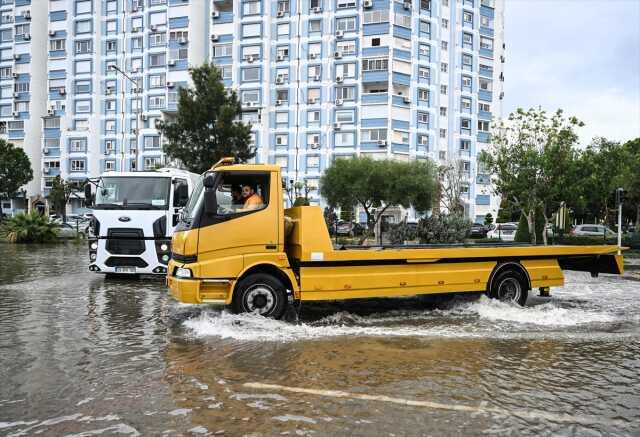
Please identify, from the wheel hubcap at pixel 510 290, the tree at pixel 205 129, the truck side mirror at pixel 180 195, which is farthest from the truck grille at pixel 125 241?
the tree at pixel 205 129

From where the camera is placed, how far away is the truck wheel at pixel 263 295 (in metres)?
8.77

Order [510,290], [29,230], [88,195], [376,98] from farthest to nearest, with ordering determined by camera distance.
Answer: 1. [376,98]
2. [29,230]
3. [88,195]
4. [510,290]

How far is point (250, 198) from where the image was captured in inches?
352

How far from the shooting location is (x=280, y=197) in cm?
899

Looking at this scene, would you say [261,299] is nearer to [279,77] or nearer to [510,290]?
[510,290]

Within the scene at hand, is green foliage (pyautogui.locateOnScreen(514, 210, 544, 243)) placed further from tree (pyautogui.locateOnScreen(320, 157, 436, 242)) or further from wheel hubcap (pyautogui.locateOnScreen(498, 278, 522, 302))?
wheel hubcap (pyautogui.locateOnScreen(498, 278, 522, 302))

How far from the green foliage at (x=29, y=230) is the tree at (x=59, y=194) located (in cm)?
2723

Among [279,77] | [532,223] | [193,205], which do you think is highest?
[279,77]

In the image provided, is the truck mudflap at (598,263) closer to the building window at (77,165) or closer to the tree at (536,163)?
the tree at (536,163)

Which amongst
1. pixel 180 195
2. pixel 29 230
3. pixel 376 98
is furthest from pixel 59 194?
pixel 180 195

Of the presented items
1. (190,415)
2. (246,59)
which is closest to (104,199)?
(190,415)

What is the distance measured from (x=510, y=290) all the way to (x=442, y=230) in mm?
15335

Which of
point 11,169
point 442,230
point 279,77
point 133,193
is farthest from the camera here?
point 11,169

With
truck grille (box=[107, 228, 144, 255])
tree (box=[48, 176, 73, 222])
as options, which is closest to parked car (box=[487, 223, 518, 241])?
truck grille (box=[107, 228, 144, 255])
